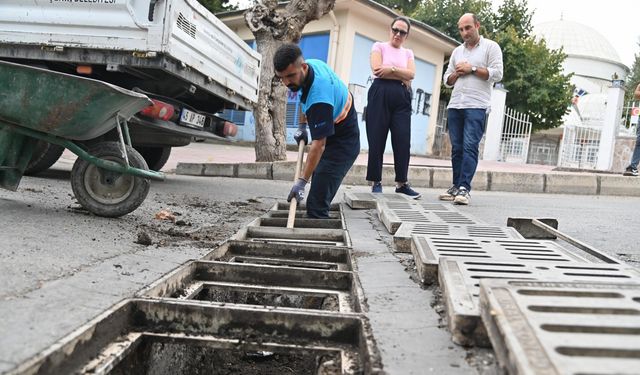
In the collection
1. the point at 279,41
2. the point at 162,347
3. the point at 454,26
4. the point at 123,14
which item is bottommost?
the point at 162,347

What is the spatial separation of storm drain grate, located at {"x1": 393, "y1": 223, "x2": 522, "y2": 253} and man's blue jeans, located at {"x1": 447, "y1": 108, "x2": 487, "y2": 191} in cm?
175

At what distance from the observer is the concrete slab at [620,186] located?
26.6 feet

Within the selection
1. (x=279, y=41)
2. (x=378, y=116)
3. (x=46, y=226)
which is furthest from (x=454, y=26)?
(x=46, y=226)

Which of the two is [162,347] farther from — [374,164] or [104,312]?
[374,164]

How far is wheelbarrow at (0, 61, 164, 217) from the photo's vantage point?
9.85 ft

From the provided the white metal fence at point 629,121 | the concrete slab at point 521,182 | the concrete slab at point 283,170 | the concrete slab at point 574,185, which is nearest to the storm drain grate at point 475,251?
the concrete slab at point 283,170

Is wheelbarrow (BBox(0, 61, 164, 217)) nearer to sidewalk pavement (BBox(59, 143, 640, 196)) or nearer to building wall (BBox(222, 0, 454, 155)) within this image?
sidewalk pavement (BBox(59, 143, 640, 196))

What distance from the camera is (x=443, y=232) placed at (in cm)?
296

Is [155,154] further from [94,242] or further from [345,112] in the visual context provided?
[94,242]

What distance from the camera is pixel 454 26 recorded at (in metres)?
23.6

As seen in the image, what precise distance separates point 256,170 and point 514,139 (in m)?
12.0

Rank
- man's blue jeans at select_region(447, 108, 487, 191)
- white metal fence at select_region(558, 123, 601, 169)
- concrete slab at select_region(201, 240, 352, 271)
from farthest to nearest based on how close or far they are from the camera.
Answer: white metal fence at select_region(558, 123, 601, 169)
man's blue jeans at select_region(447, 108, 487, 191)
concrete slab at select_region(201, 240, 352, 271)

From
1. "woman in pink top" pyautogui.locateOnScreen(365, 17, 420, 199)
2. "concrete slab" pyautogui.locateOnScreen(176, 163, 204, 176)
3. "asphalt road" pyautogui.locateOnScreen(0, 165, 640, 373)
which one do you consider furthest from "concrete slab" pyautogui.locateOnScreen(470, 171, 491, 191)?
"concrete slab" pyautogui.locateOnScreen(176, 163, 204, 176)

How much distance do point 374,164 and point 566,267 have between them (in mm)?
3135
